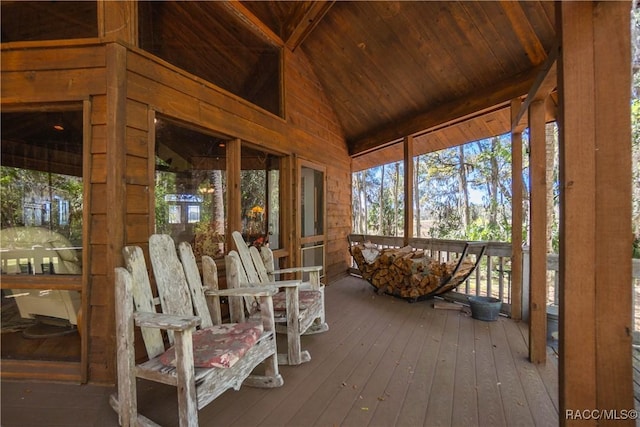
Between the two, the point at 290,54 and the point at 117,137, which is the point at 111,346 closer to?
the point at 117,137

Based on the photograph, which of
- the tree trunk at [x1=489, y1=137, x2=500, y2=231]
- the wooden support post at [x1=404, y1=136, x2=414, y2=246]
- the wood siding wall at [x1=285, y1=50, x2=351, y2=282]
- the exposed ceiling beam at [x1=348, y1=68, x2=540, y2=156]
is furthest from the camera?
the tree trunk at [x1=489, y1=137, x2=500, y2=231]

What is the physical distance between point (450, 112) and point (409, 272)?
2227 millimetres

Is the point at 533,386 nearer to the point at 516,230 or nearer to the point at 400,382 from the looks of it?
the point at 400,382

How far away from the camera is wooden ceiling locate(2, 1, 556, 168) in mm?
2441

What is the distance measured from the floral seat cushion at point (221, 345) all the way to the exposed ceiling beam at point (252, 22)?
10.5ft

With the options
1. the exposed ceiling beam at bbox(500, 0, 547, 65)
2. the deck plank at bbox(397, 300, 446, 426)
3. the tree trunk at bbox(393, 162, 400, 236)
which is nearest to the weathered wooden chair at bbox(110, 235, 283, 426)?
the deck plank at bbox(397, 300, 446, 426)

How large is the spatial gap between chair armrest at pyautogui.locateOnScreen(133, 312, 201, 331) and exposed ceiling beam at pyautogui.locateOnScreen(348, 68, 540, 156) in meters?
3.55

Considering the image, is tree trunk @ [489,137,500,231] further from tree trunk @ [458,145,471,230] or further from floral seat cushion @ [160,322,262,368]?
floral seat cushion @ [160,322,262,368]

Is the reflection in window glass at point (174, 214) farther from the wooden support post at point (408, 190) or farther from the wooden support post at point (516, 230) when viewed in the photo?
the wooden support post at point (516, 230)

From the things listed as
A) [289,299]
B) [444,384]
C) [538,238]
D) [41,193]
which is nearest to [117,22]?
[41,193]

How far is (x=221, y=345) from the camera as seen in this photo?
1.55 meters

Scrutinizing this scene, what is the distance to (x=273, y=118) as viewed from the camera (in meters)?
3.49

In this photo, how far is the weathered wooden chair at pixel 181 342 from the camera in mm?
1324

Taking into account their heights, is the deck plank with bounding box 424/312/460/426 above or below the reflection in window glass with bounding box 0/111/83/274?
below
